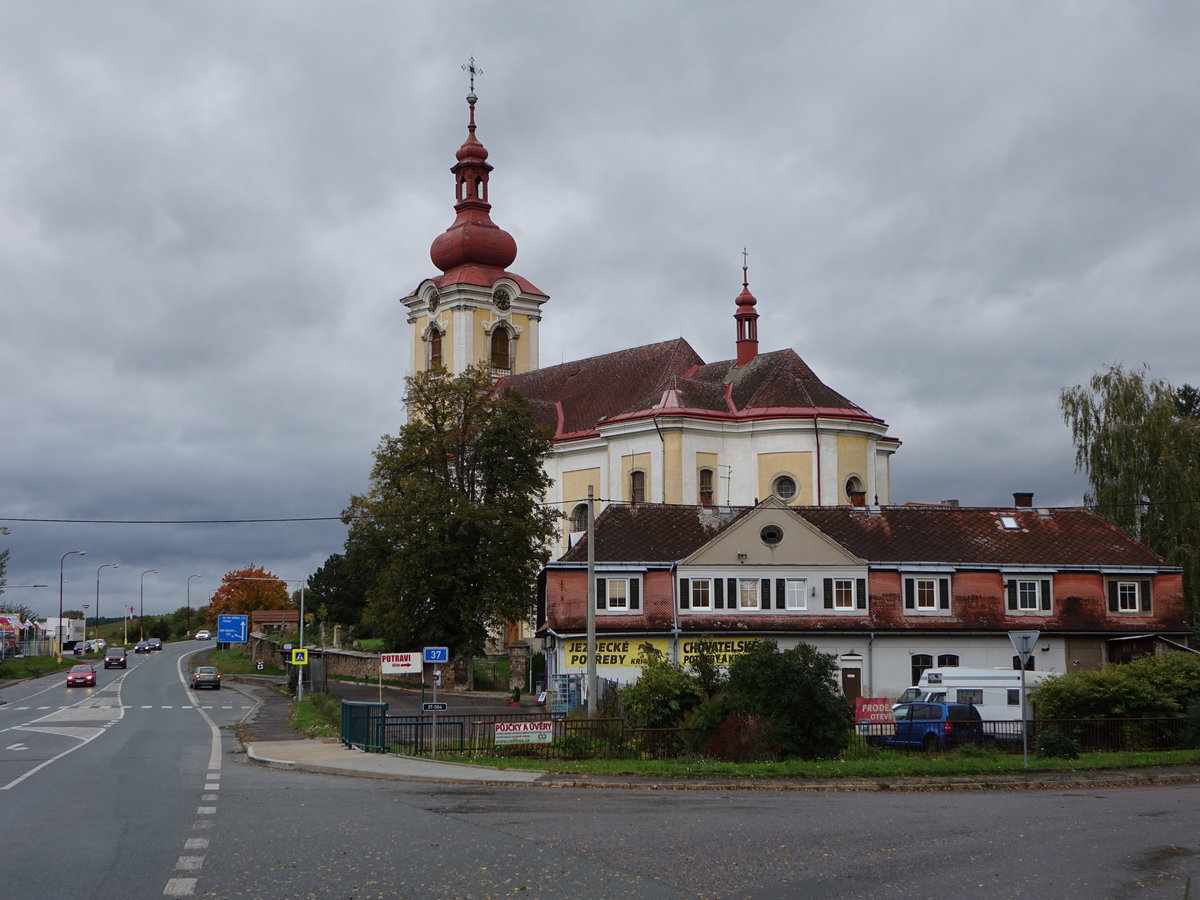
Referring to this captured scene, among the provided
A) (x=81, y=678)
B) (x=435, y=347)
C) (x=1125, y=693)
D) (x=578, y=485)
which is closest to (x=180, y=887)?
(x=1125, y=693)

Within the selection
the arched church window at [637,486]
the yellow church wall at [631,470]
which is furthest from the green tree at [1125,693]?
the arched church window at [637,486]

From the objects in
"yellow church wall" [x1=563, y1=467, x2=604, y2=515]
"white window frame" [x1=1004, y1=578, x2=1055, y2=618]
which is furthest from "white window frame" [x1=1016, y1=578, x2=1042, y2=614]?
"yellow church wall" [x1=563, y1=467, x2=604, y2=515]

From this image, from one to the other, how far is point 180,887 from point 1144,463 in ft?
178

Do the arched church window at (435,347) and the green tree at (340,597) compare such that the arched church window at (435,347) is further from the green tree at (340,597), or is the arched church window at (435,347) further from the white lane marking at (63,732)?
the white lane marking at (63,732)

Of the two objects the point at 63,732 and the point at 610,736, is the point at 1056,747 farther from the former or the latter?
the point at 63,732

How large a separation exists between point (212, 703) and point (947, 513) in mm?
30234

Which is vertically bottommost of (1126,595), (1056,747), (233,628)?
(1056,747)

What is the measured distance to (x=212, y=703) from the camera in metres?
54.4

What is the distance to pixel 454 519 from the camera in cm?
5516

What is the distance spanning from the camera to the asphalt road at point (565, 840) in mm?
11766

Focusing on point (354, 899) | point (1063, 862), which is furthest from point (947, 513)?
point (354, 899)

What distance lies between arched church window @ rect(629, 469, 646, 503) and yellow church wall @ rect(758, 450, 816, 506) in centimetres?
593

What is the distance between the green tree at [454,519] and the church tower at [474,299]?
66.3 feet

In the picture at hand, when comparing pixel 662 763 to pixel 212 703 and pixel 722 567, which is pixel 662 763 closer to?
pixel 722 567
